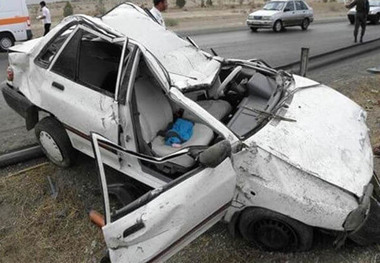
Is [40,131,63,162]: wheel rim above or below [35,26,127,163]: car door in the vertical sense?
below

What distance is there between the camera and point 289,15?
64.8 feet

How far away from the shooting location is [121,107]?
3701 mm

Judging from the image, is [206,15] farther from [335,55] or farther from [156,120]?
[156,120]

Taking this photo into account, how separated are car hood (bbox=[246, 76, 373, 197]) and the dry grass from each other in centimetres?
181

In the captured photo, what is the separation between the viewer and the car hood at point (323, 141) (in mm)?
3361

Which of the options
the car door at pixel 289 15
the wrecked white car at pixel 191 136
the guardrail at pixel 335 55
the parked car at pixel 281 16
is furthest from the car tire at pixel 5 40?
the car door at pixel 289 15

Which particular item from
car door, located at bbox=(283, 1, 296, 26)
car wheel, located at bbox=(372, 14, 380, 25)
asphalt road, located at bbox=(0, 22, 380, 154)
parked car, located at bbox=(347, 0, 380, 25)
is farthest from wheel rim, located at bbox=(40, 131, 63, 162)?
car wheel, located at bbox=(372, 14, 380, 25)

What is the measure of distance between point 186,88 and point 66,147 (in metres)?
1.58

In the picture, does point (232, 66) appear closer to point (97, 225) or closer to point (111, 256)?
point (97, 225)

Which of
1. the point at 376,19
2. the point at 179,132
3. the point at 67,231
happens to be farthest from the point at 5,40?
the point at 376,19

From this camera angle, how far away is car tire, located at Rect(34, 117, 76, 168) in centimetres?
450

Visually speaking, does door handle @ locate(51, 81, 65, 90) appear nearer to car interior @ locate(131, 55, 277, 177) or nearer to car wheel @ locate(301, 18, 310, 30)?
car interior @ locate(131, 55, 277, 177)

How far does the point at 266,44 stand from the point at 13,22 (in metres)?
8.36

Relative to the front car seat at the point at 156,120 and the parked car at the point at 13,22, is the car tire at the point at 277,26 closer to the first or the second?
the parked car at the point at 13,22
